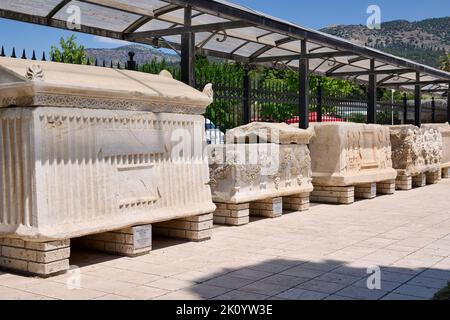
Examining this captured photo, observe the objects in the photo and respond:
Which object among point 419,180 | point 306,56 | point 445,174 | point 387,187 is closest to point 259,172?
point 306,56

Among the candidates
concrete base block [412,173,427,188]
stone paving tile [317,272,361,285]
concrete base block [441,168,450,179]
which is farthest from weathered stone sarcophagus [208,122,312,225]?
concrete base block [441,168,450,179]

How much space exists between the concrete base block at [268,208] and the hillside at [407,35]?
350 ft

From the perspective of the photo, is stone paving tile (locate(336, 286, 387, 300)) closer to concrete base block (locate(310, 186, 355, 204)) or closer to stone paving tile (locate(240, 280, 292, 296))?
stone paving tile (locate(240, 280, 292, 296))

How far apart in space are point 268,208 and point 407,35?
4956 inches

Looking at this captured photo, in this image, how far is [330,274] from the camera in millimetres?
5152

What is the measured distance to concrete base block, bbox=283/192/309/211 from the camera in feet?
30.9

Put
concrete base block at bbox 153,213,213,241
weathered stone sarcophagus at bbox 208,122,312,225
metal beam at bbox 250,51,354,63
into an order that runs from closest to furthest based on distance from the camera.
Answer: concrete base block at bbox 153,213,213,241 → weathered stone sarcophagus at bbox 208,122,312,225 → metal beam at bbox 250,51,354,63

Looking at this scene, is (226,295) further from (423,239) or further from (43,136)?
(423,239)

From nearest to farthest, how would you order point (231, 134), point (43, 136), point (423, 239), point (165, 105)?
point (43, 136), point (165, 105), point (423, 239), point (231, 134)

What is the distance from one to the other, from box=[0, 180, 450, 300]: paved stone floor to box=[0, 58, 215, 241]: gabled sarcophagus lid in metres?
0.48

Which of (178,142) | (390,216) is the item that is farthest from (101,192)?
(390,216)

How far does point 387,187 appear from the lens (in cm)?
1197

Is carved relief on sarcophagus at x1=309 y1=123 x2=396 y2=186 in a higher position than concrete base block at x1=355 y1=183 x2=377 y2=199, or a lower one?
higher

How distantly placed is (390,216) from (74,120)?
571cm
